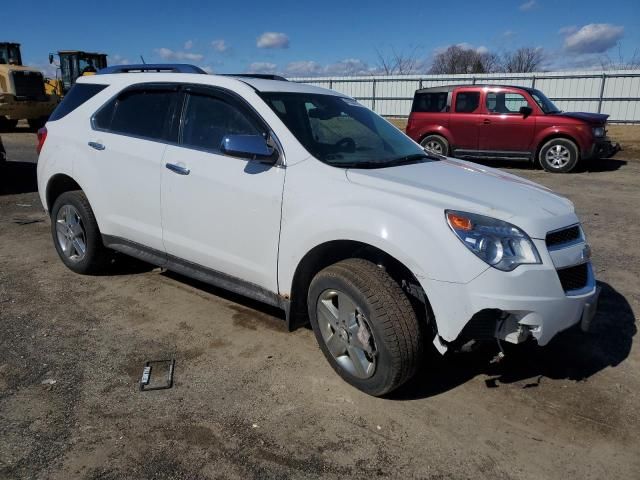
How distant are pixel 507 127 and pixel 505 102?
1.96 ft

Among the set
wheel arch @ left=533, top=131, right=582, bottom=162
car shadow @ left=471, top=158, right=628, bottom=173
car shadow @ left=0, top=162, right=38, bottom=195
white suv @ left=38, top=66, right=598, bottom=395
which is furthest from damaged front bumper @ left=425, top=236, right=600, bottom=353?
car shadow @ left=471, top=158, right=628, bottom=173

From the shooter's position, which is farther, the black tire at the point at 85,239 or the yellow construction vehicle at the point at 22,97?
the yellow construction vehicle at the point at 22,97

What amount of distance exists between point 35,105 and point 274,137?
1941 cm

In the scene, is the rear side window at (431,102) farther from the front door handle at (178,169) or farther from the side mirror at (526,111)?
the front door handle at (178,169)

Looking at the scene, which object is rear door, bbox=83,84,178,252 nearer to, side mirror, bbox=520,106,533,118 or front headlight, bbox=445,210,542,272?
front headlight, bbox=445,210,542,272

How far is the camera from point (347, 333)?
309cm

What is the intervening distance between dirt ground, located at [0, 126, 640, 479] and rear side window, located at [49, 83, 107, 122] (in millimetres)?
1615

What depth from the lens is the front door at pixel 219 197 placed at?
333 centimetres

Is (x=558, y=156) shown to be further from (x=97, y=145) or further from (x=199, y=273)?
(x=97, y=145)

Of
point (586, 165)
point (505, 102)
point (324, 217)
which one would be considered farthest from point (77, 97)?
point (586, 165)

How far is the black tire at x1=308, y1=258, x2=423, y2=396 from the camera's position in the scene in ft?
9.13

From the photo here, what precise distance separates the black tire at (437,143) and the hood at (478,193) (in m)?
9.63

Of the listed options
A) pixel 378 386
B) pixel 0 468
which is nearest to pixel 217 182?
pixel 378 386

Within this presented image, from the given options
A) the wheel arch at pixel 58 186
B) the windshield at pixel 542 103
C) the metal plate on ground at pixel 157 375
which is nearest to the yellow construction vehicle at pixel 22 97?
the wheel arch at pixel 58 186
